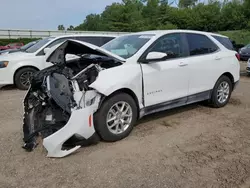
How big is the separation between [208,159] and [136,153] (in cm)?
96

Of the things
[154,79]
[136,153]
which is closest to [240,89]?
[154,79]

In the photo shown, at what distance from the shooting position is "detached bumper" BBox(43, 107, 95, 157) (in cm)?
331

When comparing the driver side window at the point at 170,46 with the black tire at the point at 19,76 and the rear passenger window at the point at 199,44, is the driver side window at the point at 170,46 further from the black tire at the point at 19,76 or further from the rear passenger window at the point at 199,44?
the black tire at the point at 19,76

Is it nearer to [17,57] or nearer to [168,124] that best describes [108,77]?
[168,124]

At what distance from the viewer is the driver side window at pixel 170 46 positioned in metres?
4.52

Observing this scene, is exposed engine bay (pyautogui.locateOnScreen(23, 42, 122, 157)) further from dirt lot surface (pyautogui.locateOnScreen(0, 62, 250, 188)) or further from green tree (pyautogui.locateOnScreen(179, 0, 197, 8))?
green tree (pyautogui.locateOnScreen(179, 0, 197, 8))

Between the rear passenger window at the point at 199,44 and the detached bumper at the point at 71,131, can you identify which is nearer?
the detached bumper at the point at 71,131

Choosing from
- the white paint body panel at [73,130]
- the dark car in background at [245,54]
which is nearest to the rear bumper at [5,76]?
the white paint body panel at [73,130]

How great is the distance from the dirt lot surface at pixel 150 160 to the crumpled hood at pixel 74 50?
1.34 metres

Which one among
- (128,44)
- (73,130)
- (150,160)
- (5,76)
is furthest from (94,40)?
(150,160)

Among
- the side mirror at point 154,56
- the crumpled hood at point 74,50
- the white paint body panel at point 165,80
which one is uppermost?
the crumpled hood at point 74,50

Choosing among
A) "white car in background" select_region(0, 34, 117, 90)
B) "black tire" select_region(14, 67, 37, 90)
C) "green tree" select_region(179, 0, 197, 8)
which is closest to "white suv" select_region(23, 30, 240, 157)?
"white car in background" select_region(0, 34, 117, 90)

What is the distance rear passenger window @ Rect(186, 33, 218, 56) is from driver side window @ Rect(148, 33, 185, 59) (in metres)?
0.26

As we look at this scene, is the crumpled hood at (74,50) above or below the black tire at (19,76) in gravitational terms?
above
